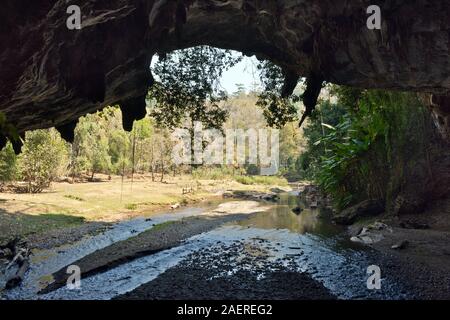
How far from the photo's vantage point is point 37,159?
34.3 m

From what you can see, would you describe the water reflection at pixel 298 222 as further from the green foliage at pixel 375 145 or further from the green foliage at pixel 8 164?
the green foliage at pixel 8 164

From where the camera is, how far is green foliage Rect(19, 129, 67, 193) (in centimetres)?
3369

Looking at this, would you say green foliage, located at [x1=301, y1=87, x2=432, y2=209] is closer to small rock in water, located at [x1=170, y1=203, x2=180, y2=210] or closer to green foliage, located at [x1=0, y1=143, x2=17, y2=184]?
small rock in water, located at [x1=170, y1=203, x2=180, y2=210]

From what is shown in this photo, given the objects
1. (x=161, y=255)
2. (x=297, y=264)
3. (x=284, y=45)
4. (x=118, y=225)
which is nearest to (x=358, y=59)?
(x=284, y=45)

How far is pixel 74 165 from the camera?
47812 millimetres

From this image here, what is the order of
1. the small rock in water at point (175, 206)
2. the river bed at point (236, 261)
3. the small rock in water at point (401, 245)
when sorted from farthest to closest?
the small rock in water at point (175, 206), the small rock in water at point (401, 245), the river bed at point (236, 261)

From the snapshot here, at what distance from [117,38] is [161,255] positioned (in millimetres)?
10193

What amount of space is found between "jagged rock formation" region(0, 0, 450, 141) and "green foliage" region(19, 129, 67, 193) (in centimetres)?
2416

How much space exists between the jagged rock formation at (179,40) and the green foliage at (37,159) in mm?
24163

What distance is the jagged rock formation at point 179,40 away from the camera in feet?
29.2

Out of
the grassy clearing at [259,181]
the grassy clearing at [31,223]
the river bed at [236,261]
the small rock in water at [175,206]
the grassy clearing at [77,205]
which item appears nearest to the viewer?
the river bed at [236,261]

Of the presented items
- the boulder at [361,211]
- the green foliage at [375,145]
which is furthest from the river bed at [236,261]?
the green foliage at [375,145]

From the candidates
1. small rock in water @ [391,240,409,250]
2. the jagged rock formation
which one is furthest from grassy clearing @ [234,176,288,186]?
the jagged rock formation

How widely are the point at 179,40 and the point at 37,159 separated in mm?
28167
